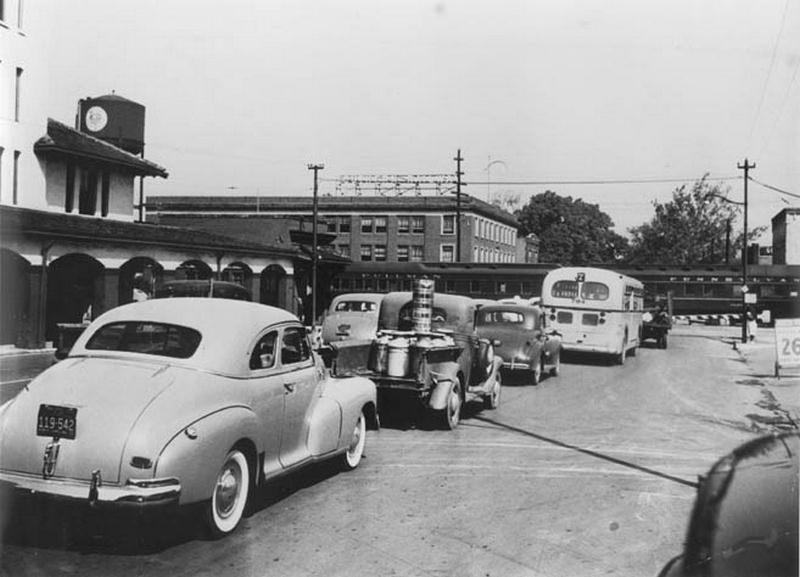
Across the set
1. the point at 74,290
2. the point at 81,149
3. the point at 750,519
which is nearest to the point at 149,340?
the point at 750,519

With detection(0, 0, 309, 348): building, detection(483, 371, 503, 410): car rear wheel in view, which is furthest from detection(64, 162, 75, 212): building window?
detection(483, 371, 503, 410): car rear wheel

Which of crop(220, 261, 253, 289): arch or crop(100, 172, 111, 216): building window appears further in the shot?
crop(220, 261, 253, 289): arch

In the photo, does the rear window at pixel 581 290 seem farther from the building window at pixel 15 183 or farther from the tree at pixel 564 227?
the tree at pixel 564 227

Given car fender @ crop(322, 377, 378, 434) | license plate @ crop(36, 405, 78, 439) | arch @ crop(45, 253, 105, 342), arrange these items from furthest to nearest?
arch @ crop(45, 253, 105, 342) → car fender @ crop(322, 377, 378, 434) → license plate @ crop(36, 405, 78, 439)

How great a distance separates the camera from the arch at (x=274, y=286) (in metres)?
38.1

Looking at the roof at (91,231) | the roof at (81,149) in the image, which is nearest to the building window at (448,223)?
the roof at (91,231)

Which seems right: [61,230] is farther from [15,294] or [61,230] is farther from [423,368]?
[423,368]

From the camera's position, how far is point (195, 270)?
104 ft

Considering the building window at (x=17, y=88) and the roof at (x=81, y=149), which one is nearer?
the building window at (x=17, y=88)

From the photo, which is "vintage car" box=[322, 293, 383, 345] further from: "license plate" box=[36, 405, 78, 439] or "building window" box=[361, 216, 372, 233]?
"building window" box=[361, 216, 372, 233]

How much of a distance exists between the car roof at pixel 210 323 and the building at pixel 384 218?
59782 mm

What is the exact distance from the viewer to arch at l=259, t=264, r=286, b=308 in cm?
3812

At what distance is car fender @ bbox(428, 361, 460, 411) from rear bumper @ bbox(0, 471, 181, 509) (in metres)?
5.51

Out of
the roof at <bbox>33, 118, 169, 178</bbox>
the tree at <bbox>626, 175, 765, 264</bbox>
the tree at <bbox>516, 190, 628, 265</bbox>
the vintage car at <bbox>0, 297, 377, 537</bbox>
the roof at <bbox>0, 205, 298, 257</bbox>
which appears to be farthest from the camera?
the tree at <bbox>516, 190, 628, 265</bbox>
